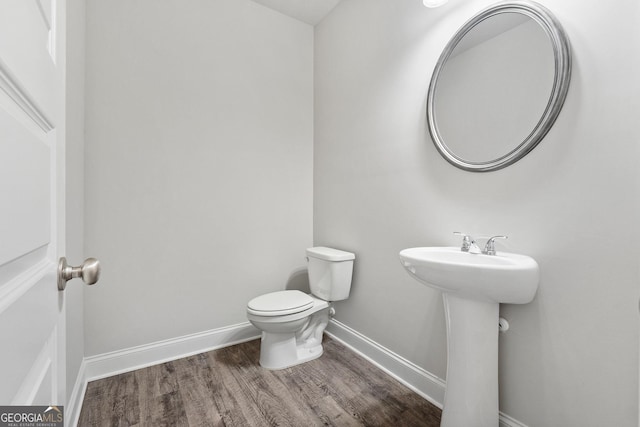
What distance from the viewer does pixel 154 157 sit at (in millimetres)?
1936

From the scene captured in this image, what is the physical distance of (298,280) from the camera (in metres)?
2.54

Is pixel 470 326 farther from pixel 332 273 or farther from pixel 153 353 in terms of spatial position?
pixel 153 353

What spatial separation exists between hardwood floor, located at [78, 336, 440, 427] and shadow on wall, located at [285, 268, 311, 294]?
25.7 inches

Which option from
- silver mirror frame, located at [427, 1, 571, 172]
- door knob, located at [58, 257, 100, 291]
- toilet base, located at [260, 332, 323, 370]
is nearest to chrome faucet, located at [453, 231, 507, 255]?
silver mirror frame, located at [427, 1, 571, 172]

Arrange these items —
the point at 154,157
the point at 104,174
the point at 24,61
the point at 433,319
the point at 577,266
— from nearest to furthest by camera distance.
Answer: the point at 24,61 < the point at 577,266 < the point at 433,319 < the point at 104,174 < the point at 154,157

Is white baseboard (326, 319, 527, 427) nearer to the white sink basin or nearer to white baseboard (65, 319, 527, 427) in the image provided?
white baseboard (65, 319, 527, 427)

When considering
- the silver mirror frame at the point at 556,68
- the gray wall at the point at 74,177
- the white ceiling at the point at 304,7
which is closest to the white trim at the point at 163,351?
the gray wall at the point at 74,177

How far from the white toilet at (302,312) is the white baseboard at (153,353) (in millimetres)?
348

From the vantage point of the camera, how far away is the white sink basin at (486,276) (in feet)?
3.49

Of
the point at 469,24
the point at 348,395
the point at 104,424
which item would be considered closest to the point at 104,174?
the point at 104,424

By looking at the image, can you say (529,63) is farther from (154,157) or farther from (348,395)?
(154,157)

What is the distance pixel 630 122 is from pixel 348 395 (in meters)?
1.72

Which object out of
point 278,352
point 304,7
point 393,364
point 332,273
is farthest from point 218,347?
point 304,7

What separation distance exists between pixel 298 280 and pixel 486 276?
1699 mm
